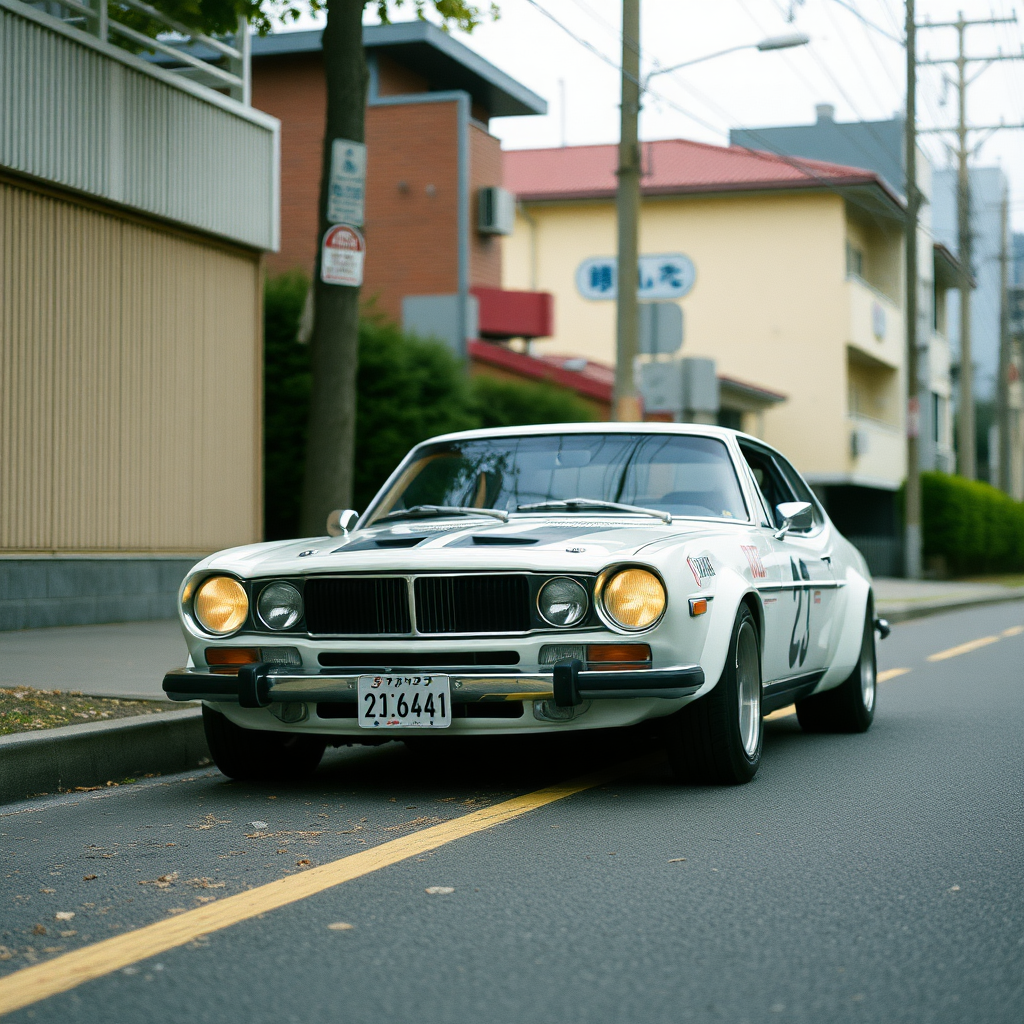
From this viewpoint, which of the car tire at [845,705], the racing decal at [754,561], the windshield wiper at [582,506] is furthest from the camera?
the car tire at [845,705]

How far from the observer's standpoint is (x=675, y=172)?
37.5m

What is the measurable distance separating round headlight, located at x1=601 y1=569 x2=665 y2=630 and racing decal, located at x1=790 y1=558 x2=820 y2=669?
1546 millimetres

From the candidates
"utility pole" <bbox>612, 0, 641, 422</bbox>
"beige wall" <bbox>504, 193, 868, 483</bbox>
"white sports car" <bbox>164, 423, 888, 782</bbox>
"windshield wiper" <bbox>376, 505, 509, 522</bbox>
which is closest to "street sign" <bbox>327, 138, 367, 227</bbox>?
"utility pole" <bbox>612, 0, 641, 422</bbox>

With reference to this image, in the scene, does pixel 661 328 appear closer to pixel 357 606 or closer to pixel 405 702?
pixel 357 606

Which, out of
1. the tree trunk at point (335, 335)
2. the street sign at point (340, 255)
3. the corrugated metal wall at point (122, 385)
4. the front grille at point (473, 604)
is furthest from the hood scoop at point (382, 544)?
the corrugated metal wall at point (122, 385)

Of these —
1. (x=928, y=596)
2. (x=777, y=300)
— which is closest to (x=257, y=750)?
(x=928, y=596)

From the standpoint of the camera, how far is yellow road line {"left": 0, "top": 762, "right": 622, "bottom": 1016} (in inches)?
142

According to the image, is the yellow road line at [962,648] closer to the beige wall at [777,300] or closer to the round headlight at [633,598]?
the round headlight at [633,598]

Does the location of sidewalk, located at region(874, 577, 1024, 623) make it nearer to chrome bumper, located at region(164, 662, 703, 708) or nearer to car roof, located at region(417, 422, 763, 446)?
car roof, located at region(417, 422, 763, 446)

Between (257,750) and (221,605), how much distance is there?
2.20ft

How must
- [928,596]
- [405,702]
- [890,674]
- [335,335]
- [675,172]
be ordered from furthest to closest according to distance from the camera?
[675,172] < [928,596] < [890,674] < [335,335] < [405,702]

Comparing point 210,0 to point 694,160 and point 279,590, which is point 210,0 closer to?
point 279,590

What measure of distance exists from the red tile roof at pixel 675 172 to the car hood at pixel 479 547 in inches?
1077

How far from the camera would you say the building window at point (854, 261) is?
3723 centimetres
